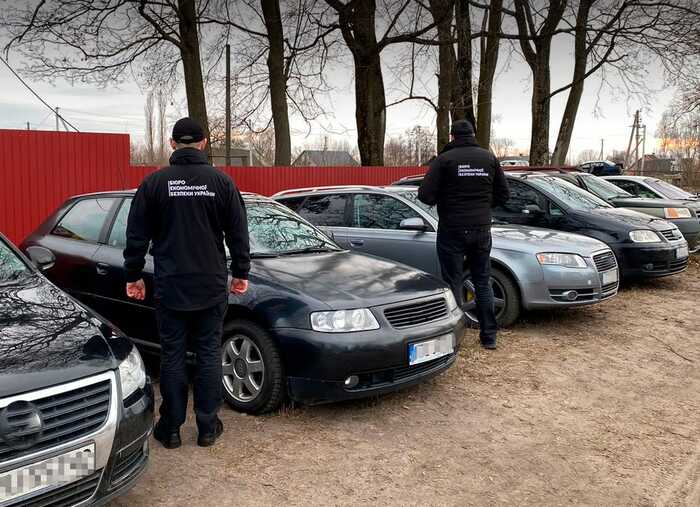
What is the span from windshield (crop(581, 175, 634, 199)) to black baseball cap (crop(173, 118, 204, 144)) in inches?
343

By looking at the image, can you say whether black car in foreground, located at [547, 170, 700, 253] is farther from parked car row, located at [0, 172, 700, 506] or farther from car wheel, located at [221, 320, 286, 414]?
car wheel, located at [221, 320, 286, 414]

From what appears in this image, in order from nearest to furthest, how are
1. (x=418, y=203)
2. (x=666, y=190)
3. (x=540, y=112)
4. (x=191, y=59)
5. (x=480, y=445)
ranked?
(x=480, y=445) → (x=418, y=203) → (x=666, y=190) → (x=191, y=59) → (x=540, y=112)

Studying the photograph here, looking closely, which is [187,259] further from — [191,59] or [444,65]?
[444,65]

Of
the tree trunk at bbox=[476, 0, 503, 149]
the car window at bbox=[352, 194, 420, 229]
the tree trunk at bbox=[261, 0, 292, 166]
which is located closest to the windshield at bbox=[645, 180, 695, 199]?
the tree trunk at bbox=[476, 0, 503, 149]

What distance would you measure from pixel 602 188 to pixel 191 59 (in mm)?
9223

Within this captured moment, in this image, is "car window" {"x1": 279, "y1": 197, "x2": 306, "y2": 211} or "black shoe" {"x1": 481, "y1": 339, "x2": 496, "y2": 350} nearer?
"black shoe" {"x1": 481, "y1": 339, "x2": 496, "y2": 350}

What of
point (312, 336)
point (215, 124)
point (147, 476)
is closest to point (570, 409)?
point (312, 336)

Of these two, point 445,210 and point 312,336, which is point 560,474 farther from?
point 445,210

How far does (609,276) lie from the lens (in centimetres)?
659

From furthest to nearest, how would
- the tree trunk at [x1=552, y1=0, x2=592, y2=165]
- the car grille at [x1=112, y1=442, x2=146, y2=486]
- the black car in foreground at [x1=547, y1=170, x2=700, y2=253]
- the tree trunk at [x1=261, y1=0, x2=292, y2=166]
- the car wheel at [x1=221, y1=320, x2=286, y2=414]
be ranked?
the tree trunk at [x1=552, y1=0, x2=592, y2=165]
the tree trunk at [x1=261, y1=0, x2=292, y2=166]
the black car in foreground at [x1=547, y1=170, x2=700, y2=253]
the car wheel at [x1=221, y1=320, x2=286, y2=414]
the car grille at [x1=112, y1=442, x2=146, y2=486]

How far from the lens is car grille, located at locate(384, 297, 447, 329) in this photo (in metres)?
4.07

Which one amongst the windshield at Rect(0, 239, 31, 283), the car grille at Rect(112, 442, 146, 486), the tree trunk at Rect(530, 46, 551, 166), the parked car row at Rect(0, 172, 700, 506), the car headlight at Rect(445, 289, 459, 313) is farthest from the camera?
the tree trunk at Rect(530, 46, 551, 166)

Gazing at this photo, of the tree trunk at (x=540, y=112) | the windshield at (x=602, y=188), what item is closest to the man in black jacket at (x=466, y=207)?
the windshield at (x=602, y=188)

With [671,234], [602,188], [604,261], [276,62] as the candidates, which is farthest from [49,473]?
[276,62]
